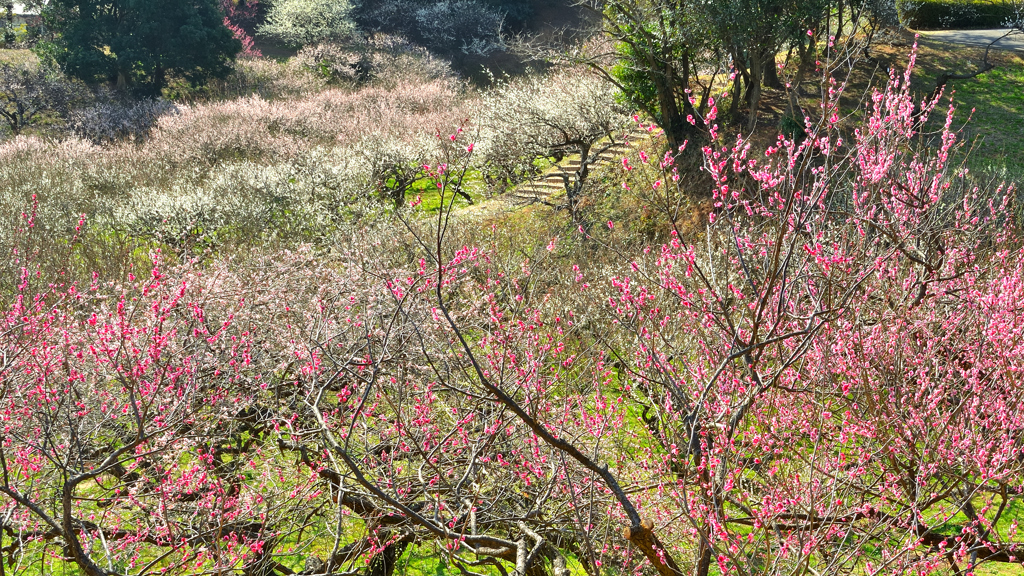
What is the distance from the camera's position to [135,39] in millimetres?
31453

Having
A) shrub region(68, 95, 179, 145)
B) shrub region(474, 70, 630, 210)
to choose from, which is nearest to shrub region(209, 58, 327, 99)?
shrub region(68, 95, 179, 145)

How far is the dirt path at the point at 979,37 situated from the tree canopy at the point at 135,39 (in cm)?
3006

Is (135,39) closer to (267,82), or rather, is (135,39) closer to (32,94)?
(32,94)

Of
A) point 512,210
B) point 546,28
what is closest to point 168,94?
point 546,28

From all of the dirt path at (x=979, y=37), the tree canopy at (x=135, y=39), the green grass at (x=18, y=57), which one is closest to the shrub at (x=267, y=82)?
the tree canopy at (x=135, y=39)

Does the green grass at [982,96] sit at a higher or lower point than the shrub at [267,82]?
higher

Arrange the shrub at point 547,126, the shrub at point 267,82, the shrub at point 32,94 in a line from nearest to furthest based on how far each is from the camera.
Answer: the shrub at point 547,126 < the shrub at point 32,94 < the shrub at point 267,82

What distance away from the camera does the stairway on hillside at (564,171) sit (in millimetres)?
18234

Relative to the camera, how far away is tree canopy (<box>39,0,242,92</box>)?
30938 mm

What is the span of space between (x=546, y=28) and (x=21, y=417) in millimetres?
39481

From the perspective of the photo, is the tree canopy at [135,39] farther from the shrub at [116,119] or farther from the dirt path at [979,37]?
the dirt path at [979,37]

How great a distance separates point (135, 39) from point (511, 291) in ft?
99.8

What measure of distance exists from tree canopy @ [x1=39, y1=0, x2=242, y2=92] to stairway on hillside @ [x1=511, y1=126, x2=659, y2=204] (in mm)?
21309

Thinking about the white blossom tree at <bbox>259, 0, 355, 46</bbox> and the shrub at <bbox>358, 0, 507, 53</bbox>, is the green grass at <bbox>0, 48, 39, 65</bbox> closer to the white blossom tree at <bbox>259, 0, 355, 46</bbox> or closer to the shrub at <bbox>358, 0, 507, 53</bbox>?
the white blossom tree at <bbox>259, 0, 355, 46</bbox>
